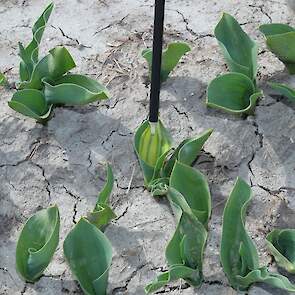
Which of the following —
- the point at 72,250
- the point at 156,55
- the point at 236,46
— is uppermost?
the point at 156,55

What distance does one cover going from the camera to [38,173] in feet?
8.13

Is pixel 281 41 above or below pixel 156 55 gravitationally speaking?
below

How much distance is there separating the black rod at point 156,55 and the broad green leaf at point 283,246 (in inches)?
18.7

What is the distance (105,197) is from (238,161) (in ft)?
1.63

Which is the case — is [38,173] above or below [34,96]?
below

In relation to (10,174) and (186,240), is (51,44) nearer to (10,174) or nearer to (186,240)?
(10,174)

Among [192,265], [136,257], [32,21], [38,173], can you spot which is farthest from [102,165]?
[32,21]

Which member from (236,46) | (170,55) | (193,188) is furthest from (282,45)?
(193,188)

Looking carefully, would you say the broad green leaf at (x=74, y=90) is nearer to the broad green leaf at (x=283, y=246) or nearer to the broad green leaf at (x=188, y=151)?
the broad green leaf at (x=188, y=151)

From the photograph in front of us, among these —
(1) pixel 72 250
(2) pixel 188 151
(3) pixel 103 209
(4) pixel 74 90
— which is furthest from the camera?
(4) pixel 74 90

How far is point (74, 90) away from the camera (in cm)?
246

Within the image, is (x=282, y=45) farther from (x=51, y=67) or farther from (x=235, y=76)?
(x=51, y=67)

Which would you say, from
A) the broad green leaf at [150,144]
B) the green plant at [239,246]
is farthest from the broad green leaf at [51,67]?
the green plant at [239,246]

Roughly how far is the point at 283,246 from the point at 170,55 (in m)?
0.77
